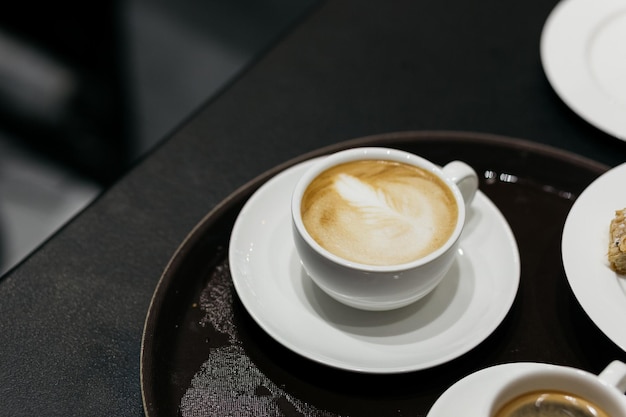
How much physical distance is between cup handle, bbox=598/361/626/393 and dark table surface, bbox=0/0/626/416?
444 mm

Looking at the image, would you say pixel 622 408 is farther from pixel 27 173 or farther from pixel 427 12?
pixel 27 173

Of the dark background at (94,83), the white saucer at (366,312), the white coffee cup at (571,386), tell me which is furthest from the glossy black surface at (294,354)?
the dark background at (94,83)

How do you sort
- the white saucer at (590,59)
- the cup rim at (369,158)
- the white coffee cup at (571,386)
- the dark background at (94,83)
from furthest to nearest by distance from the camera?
the dark background at (94,83) < the white saucer at (590,59) < the cup rim at (369,158) < the white coffee cup at (571,386)

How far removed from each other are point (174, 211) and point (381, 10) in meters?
0.59

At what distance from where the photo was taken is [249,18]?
85.6 inches

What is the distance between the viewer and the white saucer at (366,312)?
0.74 m

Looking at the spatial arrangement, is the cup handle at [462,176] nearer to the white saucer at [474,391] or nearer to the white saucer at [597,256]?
the white saucer at [597,256]

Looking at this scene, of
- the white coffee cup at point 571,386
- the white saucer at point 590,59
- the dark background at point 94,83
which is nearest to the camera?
the white coffee cup at point 571,386

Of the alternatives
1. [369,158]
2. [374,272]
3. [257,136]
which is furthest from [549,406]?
[257,136]

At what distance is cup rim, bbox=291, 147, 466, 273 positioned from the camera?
723mm

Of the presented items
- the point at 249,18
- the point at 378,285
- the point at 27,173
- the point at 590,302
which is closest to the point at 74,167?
the point at 27,173

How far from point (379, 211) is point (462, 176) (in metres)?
0.10

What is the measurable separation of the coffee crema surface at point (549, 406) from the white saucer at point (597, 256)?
11cm

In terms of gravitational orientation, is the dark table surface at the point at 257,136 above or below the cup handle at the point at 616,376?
below
